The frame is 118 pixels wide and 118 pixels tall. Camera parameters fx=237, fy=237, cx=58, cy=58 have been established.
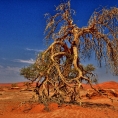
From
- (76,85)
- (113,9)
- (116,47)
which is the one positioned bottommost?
(76,85)

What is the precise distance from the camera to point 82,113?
10.6 m

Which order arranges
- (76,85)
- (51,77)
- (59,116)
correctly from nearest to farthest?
1. (59,116)
2. (76,85)
3. (51,77)

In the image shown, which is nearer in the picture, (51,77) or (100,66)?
(51,77)

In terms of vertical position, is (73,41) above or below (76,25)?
below

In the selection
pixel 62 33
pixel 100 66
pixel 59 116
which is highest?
pixel 62 33

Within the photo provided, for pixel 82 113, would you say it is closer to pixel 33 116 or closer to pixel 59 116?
pixel 59 116

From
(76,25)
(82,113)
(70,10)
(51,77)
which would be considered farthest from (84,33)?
(82,113)

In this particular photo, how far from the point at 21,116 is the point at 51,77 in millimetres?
4992

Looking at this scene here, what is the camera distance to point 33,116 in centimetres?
1023

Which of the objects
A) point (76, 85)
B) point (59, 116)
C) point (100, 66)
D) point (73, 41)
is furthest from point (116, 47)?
point (59, 116)

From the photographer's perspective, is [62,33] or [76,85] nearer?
[76,85]

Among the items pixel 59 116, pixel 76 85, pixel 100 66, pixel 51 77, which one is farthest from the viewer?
pixel 100 66

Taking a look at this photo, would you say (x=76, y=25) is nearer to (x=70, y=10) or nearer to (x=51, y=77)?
(x=70, y=10)

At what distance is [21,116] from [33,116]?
0.60 metres
